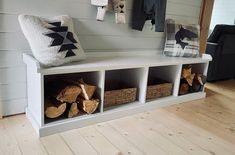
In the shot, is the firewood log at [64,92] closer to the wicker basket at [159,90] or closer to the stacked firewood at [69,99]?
the stacked firewood at [69,99]

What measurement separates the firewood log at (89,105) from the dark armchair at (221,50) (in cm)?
194

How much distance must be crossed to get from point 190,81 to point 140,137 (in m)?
1.11

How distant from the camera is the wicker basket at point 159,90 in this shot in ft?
7.25

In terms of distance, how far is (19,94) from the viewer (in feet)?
6.04

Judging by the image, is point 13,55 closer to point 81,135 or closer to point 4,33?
point 4,33

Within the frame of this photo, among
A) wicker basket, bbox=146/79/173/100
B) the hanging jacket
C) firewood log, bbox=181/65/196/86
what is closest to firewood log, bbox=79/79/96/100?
wicker basket, bbox=146/79/173/100

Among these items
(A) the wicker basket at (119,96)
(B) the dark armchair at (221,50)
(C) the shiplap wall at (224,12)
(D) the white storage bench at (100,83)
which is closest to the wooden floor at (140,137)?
(D) the white storage bench at (100,83)

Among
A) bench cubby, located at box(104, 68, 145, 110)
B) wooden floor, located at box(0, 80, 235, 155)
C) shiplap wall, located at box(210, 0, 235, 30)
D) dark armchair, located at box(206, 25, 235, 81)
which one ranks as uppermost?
shiplap wall, located at box(210, 0, 235, 30)

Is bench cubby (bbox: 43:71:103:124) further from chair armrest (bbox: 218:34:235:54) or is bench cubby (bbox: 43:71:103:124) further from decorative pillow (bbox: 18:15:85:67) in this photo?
chair armrest (bbox: 218:34:235:54)

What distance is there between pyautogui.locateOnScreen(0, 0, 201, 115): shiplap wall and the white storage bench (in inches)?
3.9

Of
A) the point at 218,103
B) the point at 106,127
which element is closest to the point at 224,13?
the point at 218,103

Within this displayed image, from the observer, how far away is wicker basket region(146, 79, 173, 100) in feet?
7.25

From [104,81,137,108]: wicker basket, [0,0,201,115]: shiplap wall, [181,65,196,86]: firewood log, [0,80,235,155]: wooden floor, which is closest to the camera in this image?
[0,80,235,155]: wooden floor

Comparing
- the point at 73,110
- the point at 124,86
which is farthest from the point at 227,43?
the point at 73,110
